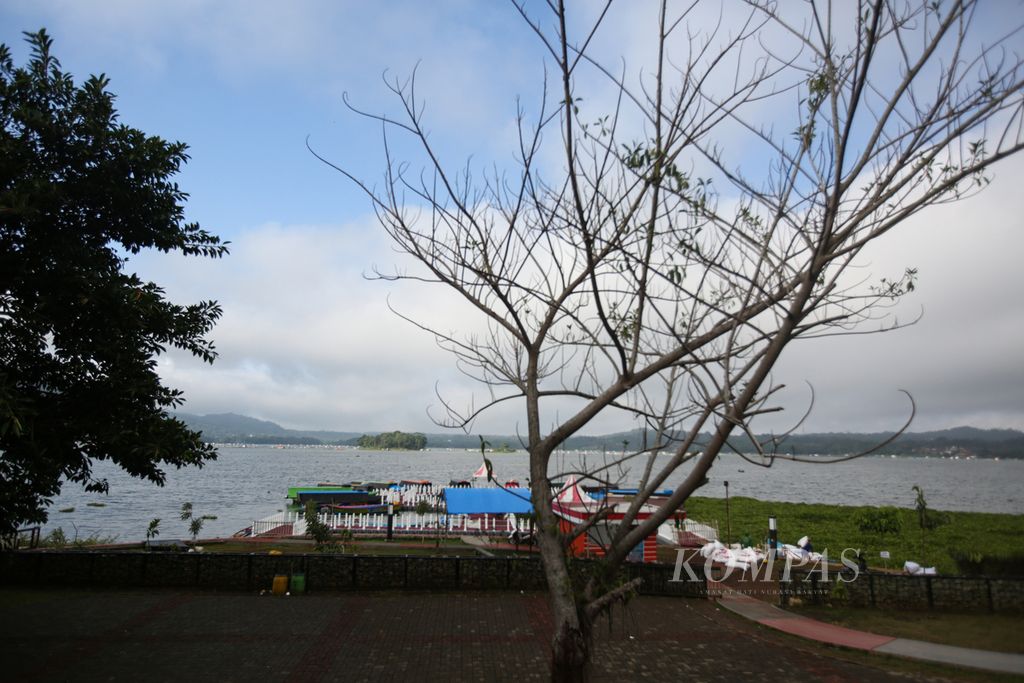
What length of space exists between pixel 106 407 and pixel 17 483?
5.07 feet

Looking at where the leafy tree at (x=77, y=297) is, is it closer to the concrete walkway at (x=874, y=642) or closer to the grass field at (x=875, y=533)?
the concrete walkway at (x=874, y=642)

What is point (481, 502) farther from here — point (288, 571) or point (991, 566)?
point (991, 566)

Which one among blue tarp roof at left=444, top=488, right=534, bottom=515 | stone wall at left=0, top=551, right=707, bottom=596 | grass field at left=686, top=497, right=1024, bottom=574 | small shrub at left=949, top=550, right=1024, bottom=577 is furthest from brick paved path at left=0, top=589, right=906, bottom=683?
grass field at left=686, top=497, right=1024, bottom=574

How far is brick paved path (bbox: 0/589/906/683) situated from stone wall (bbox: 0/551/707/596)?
0.54 metres

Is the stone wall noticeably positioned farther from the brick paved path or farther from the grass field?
the grass field

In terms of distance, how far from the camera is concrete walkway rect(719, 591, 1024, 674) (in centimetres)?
1059

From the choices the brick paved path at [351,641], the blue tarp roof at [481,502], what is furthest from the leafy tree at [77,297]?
the blue tarp roof at [481,502]

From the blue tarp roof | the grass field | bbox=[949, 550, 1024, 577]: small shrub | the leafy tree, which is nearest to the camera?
the leafy tree

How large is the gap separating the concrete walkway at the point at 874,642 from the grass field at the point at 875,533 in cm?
1109

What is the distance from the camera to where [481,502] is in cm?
2158

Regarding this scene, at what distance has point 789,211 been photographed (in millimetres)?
4418

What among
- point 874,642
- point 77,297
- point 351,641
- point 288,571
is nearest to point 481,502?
point 288,571

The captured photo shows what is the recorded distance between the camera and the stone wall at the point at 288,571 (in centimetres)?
1538

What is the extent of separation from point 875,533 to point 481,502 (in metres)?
21.1
